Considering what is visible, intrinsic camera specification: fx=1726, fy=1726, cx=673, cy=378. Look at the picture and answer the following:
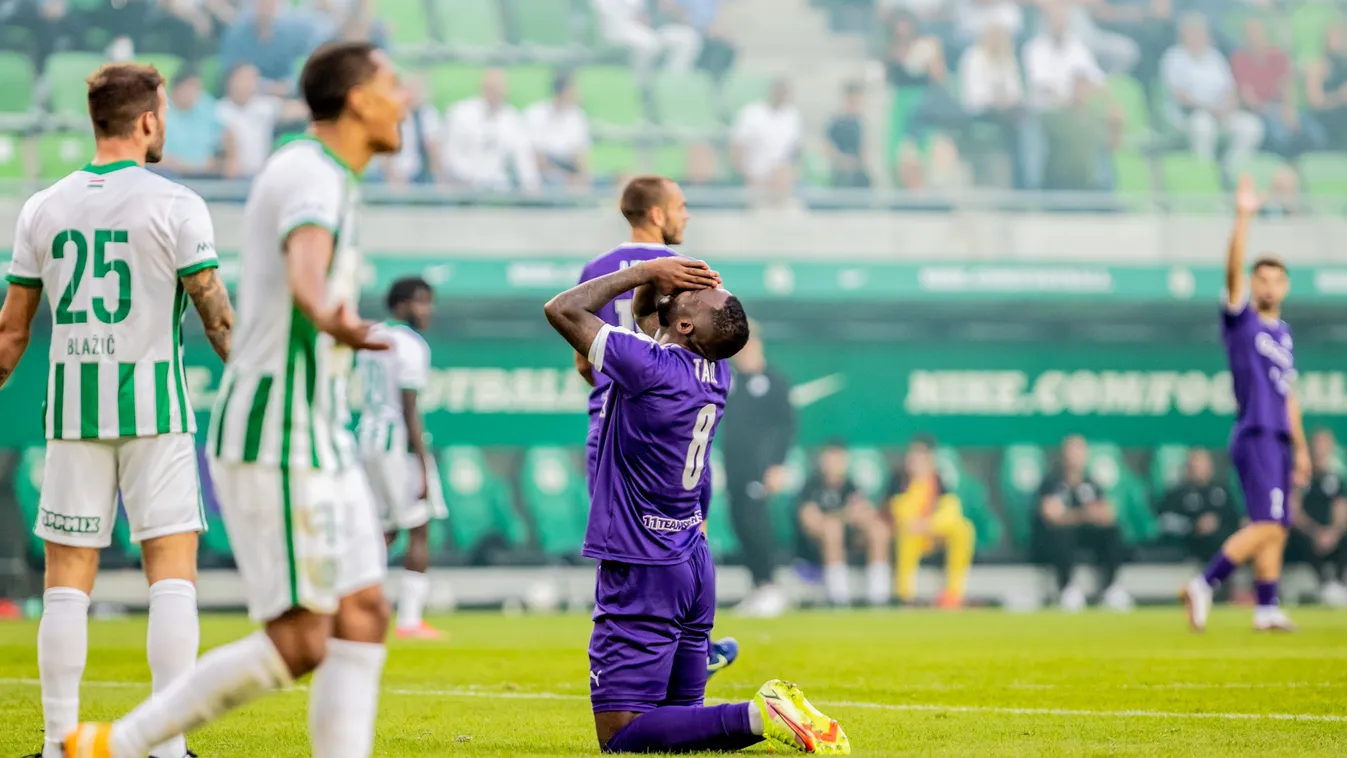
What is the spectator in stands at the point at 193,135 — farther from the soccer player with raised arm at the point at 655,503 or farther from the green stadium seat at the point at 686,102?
the soccer player with raised arm at the point at 655,503

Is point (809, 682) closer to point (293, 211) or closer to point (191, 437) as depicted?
point (191, 437)

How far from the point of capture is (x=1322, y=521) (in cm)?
1778

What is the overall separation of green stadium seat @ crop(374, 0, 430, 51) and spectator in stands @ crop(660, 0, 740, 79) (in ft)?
9.39

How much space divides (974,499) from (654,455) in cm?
1321

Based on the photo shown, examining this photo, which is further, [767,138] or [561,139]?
[767,138]

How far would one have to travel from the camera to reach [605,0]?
20312 millimetres

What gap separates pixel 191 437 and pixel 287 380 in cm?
147

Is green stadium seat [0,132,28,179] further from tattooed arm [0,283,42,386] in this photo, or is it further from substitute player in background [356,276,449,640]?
tattooed arm [0,283,42,386]

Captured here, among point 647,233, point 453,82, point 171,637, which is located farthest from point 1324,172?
point 171,637

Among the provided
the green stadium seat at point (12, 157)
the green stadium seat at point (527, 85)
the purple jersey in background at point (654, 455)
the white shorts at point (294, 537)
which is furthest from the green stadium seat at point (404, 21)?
the white shorts at point (294, 537)

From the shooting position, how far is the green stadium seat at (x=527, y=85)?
19.2m

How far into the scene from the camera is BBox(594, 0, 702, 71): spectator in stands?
2028cm

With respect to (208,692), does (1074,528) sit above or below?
below

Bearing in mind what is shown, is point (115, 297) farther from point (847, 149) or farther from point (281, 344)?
point (847, 149)
